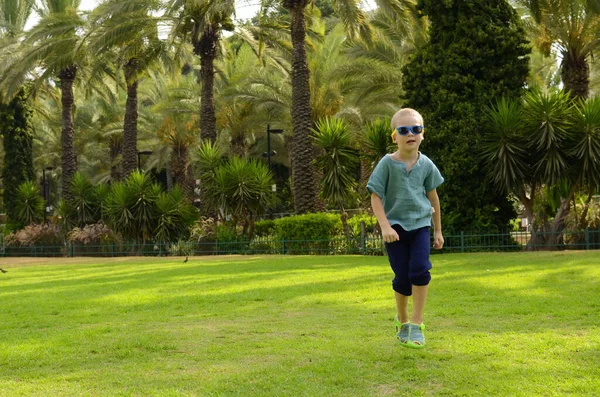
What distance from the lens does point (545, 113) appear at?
19.9 meters

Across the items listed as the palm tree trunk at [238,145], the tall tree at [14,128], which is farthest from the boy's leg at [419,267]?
the tall tree at [14,128]

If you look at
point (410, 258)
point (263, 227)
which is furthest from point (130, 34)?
point (410, 258)

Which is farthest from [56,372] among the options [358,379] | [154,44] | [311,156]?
[154,44]

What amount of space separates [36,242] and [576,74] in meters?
24.2

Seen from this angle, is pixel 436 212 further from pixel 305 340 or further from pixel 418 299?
pixel 305 340

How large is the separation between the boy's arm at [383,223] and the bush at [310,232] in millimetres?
18078

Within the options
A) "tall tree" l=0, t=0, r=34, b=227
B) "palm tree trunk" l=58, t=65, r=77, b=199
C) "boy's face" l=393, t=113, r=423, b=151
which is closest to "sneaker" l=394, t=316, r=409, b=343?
"boy's face" l=393, t=113, r=423, b=151

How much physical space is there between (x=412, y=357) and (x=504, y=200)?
17066mm

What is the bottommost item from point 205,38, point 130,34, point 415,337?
point 415,337

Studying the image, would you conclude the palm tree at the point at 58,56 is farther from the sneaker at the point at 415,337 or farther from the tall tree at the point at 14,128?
the sneaker at the point at 415,337

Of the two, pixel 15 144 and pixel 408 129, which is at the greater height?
pixel 15 144

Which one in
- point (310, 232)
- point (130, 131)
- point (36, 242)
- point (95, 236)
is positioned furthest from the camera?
point (36, 242)

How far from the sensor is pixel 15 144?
42.1 m

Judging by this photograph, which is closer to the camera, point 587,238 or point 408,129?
point 408,129
